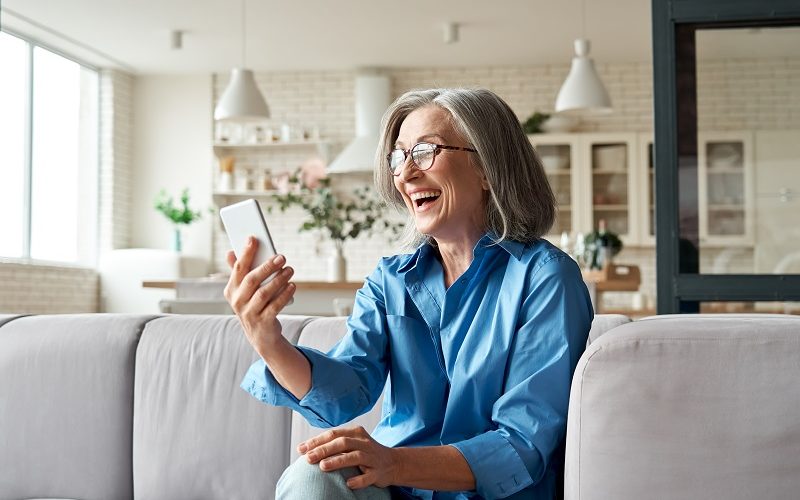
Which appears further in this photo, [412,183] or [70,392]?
[70,392]

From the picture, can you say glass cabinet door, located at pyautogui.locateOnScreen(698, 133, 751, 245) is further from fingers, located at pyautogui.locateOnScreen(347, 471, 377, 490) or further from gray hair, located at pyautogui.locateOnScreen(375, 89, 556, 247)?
fingers, located at pyautogui.locateOnScreen(347, 471, 377, 490)

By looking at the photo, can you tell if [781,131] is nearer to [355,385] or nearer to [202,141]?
[355,385]

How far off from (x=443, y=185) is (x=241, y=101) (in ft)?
17.2

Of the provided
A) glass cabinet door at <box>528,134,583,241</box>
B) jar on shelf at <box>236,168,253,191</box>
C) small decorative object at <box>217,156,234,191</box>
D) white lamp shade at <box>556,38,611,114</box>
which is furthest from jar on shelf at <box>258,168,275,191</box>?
white lamp shade at <box>556,38,611,114</box>

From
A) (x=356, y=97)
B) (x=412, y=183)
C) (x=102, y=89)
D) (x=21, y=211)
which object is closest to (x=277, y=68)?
(x=356, y=97)

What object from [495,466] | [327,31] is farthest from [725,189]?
[327,31]

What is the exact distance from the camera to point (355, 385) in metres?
1.68

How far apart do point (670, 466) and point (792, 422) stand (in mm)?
166

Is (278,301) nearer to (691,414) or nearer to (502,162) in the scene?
(502,162)

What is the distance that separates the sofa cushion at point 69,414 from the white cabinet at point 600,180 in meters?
6.96

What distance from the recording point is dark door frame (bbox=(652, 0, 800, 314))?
2.79 meters

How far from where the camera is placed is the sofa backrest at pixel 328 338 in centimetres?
204

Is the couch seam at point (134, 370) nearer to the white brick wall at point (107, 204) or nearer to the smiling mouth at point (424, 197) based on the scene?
the smiling mouth at point (424, 197)

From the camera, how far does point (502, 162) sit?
1715 millimetres
